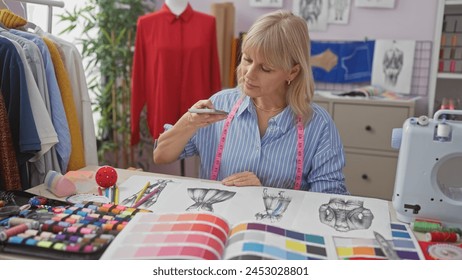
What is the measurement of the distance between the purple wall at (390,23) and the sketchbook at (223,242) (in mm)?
2315

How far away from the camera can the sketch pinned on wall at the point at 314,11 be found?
10.2 ft

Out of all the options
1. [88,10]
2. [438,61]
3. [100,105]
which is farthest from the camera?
[100,105]

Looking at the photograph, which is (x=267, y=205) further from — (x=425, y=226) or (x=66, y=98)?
(x=66, y=98)

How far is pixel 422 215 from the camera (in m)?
1.11

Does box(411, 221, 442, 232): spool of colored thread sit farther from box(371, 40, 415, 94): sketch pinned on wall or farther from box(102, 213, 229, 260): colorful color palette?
box(371, 40, 415, 94): sketch pinned on wall

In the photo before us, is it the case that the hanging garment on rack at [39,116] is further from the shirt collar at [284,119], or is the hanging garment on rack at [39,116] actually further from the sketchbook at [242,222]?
the shirt collar at [284,119]

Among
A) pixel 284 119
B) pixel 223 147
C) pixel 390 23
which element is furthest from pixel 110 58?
pixel 390 23

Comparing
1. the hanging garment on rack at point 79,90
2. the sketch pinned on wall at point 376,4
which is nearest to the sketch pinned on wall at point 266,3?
the sketch pinned on wall at point 376,4

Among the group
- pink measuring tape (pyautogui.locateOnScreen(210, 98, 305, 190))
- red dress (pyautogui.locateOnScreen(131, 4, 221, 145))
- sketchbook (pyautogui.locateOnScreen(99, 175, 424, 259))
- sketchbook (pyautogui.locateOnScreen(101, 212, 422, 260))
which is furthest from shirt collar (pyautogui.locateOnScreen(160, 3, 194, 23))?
sketchbook (pyautogui.locateOnScreen(101, 212, 422, 260))

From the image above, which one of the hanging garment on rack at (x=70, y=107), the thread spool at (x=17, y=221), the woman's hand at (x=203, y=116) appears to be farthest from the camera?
the hanging garment on rack at (x=70, y=107)

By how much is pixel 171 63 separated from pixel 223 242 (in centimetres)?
197

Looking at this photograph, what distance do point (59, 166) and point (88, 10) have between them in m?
1.65
